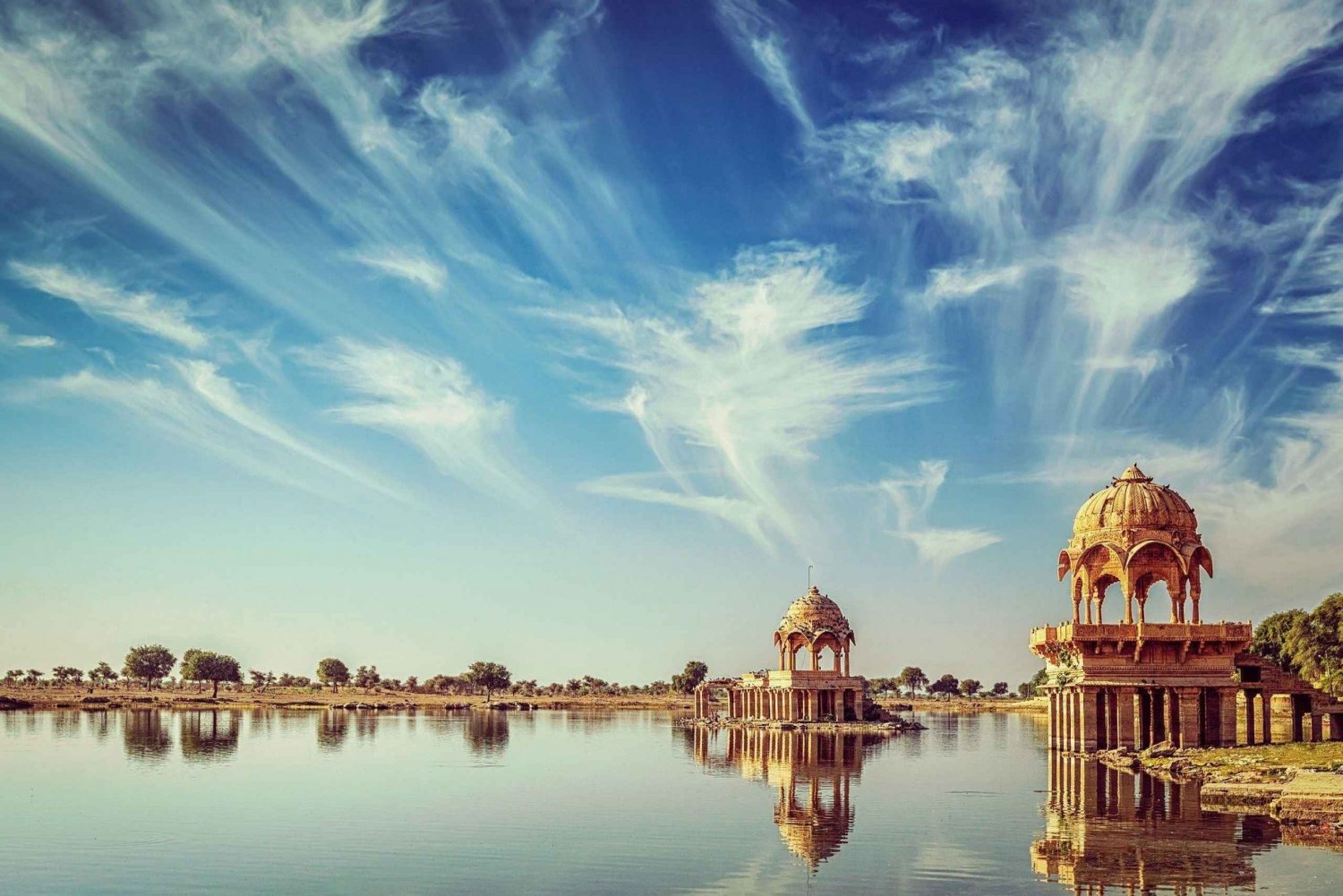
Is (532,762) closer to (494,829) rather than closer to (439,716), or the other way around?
(494,829)

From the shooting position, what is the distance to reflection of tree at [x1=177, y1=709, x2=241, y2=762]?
254ft

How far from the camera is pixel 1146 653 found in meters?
62.2

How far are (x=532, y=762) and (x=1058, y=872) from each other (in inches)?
1737

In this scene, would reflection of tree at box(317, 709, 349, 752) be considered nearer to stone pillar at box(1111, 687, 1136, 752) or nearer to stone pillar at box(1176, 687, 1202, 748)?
stone pillar at box(1111, 687, 1136, 752)

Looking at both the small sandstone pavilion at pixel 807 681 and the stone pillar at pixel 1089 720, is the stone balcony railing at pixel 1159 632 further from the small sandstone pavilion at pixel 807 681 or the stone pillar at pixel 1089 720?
the small sandstone pavilion at pixel 807 681

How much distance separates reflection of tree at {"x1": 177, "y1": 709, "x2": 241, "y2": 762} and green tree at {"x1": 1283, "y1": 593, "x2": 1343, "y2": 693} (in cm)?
7711

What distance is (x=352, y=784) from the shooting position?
195 ft

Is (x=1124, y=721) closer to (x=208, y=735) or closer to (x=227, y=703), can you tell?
(x=208, y=735)

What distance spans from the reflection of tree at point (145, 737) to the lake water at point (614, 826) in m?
0.74

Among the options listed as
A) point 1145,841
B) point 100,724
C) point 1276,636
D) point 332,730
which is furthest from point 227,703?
point 1145,841

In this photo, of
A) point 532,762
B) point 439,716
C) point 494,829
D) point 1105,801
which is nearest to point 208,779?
point 532,762

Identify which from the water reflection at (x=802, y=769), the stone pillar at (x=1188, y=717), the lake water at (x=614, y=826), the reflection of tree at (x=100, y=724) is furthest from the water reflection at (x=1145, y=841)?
the reflection of tree at (x=100, y=724)

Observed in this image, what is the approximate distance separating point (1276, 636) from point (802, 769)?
2625 inches

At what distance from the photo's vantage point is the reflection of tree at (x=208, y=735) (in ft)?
254
